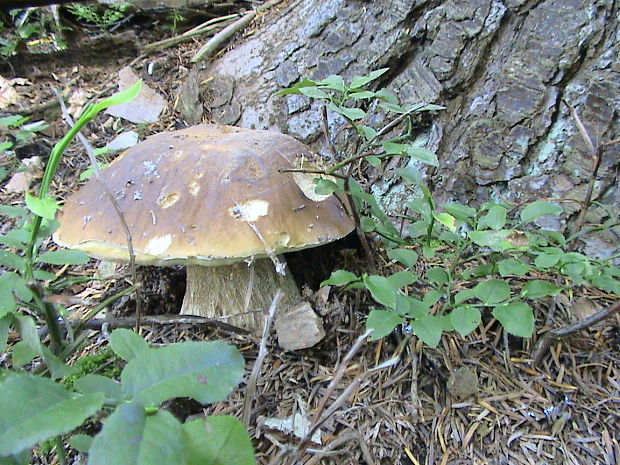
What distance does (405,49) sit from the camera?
6.33ft

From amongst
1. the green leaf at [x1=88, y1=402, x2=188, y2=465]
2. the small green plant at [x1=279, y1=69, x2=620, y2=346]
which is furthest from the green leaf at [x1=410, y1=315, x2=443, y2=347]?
the green leaf at [x1=88, y1=402, x2=188, y2=465]

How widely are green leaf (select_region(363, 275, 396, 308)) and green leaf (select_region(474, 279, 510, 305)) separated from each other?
0.21m

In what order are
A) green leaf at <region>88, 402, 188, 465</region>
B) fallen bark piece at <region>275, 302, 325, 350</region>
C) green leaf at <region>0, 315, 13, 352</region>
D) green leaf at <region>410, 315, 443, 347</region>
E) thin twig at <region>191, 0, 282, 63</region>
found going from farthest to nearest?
thin twig at <region>191, 0, 282, 63</region>, fallen bark piece at <region>275, 302, 325, 350</region>, green leaf at <region>410, 315, 443, 347</region>, green leaf at <region>0, 315, 13, 352</region>, green leaf at <region>88, 402, 188, 465</region>

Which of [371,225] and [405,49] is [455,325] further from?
[405,49]

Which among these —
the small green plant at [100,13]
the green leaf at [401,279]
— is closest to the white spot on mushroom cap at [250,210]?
the green leaf at [401,279]

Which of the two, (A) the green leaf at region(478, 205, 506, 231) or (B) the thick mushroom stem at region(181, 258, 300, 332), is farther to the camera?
(B) the thick mushroom stem at region(181, 258, 300, 332)

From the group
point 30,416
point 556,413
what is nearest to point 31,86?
point 30,416

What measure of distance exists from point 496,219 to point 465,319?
28 cm

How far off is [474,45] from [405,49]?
29 cm

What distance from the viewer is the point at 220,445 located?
0.60 metres

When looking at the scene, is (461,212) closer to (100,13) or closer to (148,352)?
(148,352)

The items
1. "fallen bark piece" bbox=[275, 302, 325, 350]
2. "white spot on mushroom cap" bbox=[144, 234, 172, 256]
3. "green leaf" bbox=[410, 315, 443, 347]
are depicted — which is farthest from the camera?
"fallen bark piece" bbox=[275, 302, 325, 350]

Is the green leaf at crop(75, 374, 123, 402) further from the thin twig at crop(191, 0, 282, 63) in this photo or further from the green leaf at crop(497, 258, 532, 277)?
the thin twig at crop(191, 0, 282, 63)

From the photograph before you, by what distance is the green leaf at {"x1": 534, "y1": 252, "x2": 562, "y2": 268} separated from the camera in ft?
3.46
